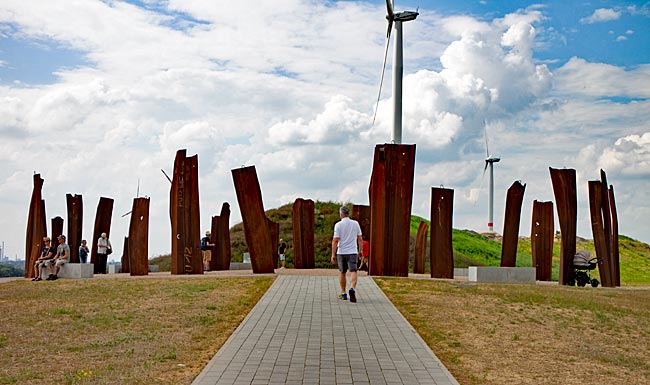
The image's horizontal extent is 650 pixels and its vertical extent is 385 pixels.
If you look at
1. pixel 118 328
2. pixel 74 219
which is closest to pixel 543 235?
pixel 74 219

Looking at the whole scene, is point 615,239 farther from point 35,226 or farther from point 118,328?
point 35,226

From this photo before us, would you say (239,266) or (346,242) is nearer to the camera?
(346,242)

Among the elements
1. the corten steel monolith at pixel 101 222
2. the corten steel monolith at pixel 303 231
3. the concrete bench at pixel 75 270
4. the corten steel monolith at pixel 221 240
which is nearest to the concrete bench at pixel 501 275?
the corten steel monolith at pixel 303 231

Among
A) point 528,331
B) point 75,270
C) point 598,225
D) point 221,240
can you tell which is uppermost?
point 598,225

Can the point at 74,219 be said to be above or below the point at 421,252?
above

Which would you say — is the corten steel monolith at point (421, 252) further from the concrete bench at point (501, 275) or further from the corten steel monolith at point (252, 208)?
the corten steel monolith at point (252, 208)

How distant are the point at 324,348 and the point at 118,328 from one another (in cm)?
390

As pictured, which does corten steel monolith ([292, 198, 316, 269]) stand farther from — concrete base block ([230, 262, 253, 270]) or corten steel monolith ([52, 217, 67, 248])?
corten steel monolith ([52, 217, 67, 248])

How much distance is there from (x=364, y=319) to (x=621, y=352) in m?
4.28

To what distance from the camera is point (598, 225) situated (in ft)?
78.6

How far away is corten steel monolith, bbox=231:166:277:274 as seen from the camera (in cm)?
2217

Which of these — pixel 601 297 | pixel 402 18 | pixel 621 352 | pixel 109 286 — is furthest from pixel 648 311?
pixel 402 18

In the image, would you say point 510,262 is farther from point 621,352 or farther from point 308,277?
point 621,352

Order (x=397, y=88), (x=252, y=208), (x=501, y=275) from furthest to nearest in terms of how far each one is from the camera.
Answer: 1. (x=397, y=88)
2. (x=501, y=275)
3. (x=252, y=208)
